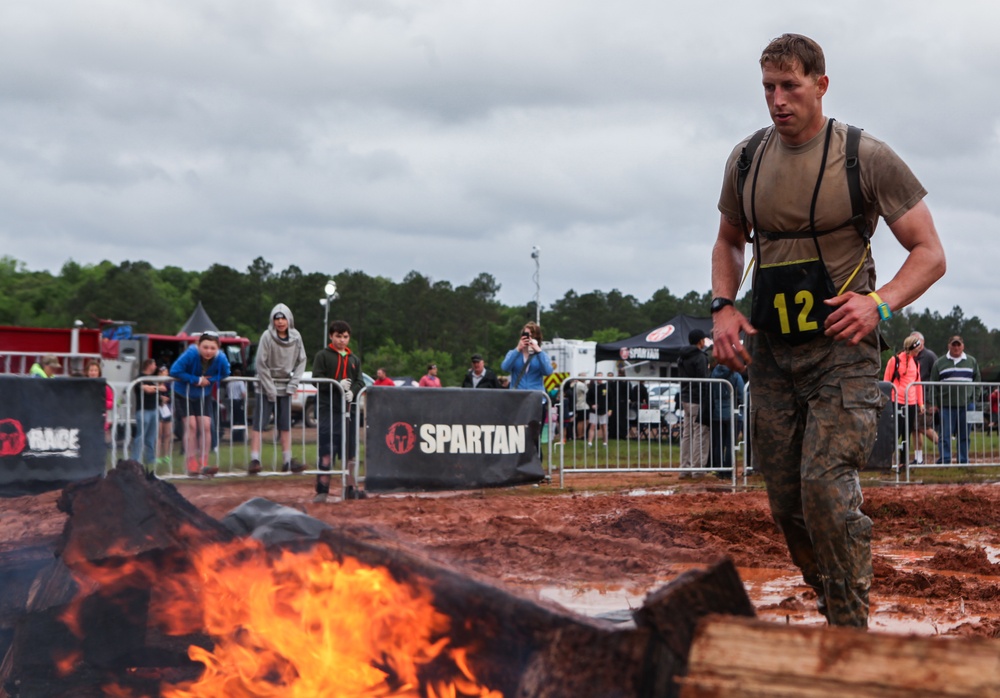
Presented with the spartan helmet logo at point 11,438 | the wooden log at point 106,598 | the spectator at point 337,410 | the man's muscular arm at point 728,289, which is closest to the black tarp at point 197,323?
the spectator at point 337,410

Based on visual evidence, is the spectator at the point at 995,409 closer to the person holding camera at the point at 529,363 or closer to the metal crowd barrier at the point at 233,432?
the person holding camera at the point at 529,363

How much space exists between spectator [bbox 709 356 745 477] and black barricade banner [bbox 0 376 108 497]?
7098 mm

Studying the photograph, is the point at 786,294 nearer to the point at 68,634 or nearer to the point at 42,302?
the point at 68,634

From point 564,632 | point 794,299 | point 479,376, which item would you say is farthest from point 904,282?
point 479,376

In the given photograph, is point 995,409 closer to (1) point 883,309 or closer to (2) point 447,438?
(2) point 447,438

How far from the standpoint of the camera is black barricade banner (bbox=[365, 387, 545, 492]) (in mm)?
10797

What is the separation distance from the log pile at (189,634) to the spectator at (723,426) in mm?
9135

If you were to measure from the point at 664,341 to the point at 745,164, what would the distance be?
2129cm

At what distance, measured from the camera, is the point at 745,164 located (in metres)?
3.84

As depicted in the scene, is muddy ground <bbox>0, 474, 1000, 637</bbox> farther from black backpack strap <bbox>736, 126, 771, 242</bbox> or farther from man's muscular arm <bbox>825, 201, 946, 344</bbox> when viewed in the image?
black backpack strap <bbox>736, 126, 771, 242</bbox>

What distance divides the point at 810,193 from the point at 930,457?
11.9m

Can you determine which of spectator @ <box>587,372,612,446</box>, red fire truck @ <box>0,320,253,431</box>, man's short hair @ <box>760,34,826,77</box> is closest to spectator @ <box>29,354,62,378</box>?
red fire truck @ <box>0,320,253,431</box>

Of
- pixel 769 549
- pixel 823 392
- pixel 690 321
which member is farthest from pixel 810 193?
pixel 690 321

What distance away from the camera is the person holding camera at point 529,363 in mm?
12555
